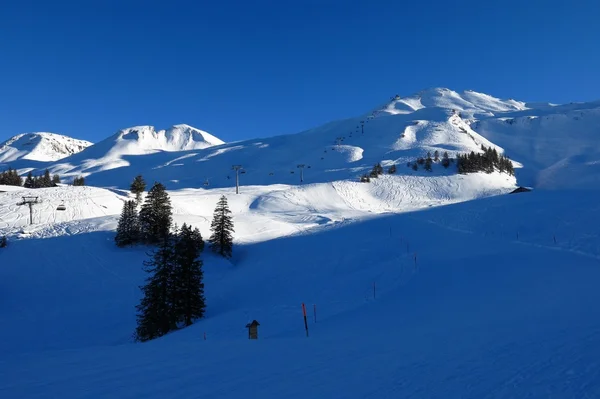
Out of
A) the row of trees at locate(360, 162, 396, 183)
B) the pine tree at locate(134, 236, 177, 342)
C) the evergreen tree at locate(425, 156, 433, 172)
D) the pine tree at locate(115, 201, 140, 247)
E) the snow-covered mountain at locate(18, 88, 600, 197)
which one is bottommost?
the pine tree at locate(134, 236, 177, 342)

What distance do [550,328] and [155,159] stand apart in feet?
624

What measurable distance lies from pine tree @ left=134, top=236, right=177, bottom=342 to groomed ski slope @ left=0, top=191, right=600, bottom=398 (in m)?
3.08

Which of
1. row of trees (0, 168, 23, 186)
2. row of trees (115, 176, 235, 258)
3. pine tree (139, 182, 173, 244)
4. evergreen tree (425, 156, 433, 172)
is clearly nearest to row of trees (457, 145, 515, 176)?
evergreen tree (425, 156, 433, 172)

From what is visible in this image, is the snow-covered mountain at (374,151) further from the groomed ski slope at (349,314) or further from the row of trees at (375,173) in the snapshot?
the groomed ski slope at (349,314)

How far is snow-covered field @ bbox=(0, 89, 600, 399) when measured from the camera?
26.0ft

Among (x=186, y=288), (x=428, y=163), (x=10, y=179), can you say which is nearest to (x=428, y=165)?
(x=428, y=163)

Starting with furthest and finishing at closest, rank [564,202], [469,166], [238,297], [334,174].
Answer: [334,174], [469,166], [564,202], [238,297]

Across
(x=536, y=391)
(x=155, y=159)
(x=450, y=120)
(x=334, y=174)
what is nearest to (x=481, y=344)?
Answer: (x=536, y=391)

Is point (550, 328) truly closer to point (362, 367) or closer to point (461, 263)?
point (362, 367)

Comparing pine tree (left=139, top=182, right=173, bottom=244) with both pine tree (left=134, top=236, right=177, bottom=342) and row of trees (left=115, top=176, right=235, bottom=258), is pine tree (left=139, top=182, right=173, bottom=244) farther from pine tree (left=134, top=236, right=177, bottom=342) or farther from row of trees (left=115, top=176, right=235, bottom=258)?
pine tree (left=134, top=236, right=177, bottom=342)

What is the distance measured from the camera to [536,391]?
645 centimetres

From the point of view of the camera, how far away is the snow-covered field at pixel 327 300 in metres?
7.93

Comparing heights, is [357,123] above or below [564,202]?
above

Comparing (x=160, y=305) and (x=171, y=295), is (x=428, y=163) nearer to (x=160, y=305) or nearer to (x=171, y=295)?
(x=171, y=295)
